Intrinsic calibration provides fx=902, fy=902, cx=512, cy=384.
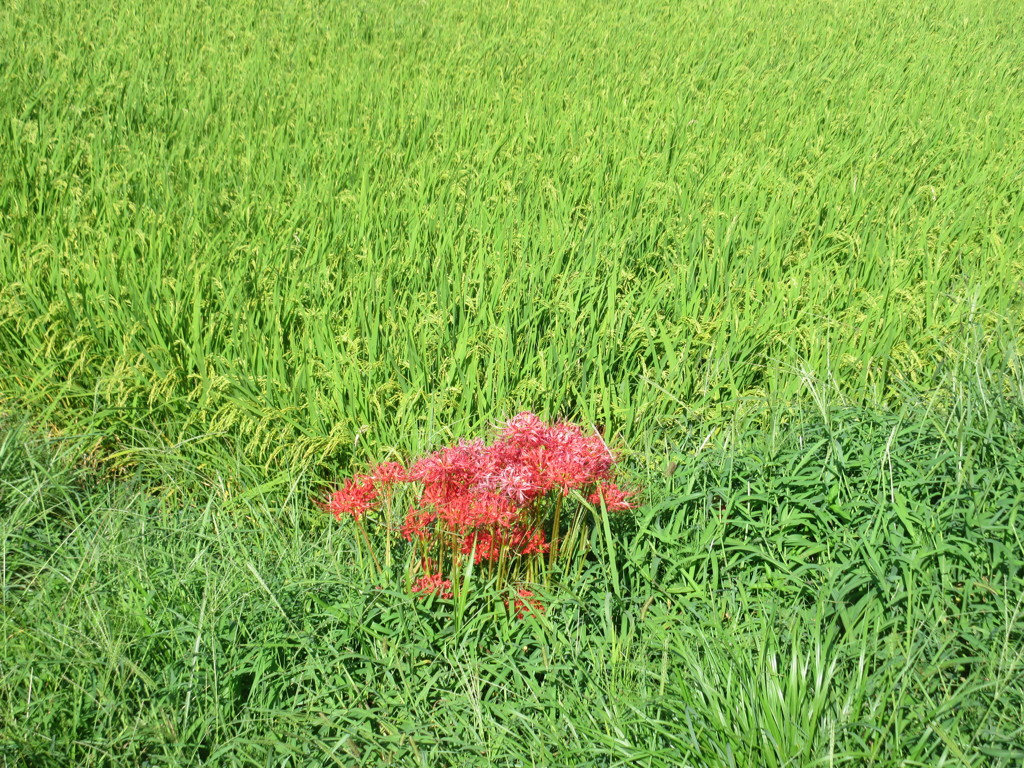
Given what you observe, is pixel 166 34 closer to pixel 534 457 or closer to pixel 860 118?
pixel 860 118

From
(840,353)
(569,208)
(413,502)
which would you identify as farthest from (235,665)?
(569,208)

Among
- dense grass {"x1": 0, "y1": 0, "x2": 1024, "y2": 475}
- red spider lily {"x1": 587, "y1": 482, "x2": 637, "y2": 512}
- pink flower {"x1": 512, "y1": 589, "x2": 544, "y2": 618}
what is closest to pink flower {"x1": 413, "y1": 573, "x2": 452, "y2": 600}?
pink flower {"x1": 512, "y1": 589, "x2": 544, "y2": 618}

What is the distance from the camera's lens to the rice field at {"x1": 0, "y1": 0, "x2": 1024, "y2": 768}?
1437 millimetres

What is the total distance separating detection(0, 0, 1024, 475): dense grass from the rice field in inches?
0.7

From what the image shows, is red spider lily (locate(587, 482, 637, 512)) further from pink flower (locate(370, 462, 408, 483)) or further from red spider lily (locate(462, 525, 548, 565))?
pink flower (locate(370, 462, 408, 483))

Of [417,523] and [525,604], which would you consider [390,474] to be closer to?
[417,523]

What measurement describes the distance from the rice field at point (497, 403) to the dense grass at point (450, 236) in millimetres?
18

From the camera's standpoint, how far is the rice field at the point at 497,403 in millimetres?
1437

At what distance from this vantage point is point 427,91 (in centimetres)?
417

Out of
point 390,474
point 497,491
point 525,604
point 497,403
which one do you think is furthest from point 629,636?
point 497,403

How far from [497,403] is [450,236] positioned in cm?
75

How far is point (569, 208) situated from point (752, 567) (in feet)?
5.41

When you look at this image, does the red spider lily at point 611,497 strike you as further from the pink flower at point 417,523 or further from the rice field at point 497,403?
the pink flower at point 417,523

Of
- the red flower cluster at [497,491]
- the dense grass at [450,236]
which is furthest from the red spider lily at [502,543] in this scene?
the dense grass at [450,236]
